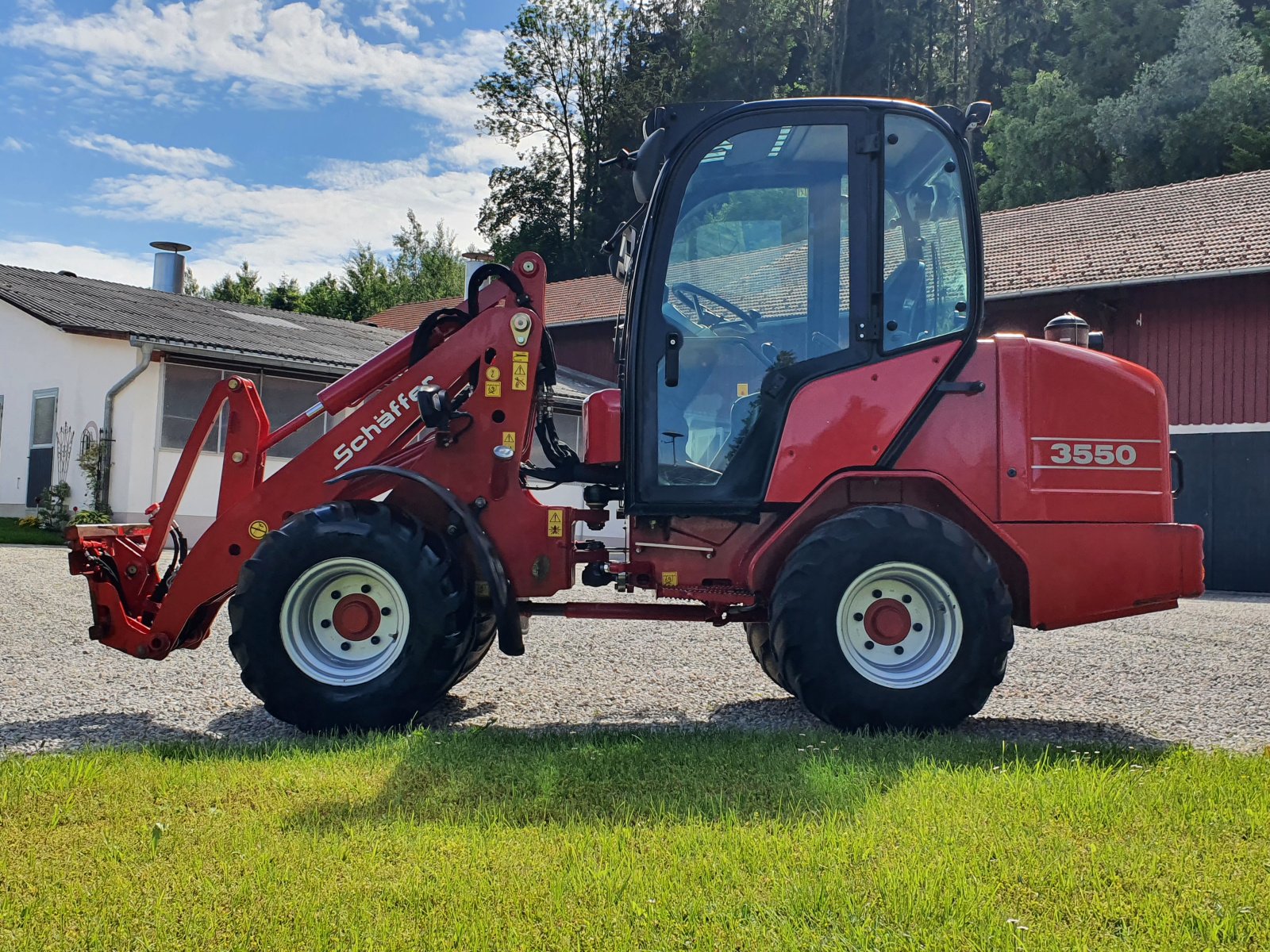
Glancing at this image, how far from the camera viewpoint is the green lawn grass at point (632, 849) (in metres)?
2.65

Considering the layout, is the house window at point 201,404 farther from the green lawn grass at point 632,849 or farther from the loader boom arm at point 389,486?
the green lawn grass at point 632,849

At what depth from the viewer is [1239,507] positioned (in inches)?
602

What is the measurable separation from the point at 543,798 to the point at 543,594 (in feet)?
5.73

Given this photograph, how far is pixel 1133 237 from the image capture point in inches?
752

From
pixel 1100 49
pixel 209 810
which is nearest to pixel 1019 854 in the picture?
pixel 209 810

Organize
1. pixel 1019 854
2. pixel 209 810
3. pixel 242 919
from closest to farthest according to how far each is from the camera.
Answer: pixel 242 919 → pixel 1019 854 → pixel 209 810

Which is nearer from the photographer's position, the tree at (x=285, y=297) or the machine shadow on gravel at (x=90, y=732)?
the machine shadow on gravel at (x=90, y=732)

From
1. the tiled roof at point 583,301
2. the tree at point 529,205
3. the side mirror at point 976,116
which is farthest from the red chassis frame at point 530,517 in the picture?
the tree at point 529,205

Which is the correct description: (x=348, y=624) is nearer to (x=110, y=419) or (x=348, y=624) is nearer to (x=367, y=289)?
(x=110, y=419)

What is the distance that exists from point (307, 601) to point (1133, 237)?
58.7 feet

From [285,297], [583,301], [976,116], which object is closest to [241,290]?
[285,297]

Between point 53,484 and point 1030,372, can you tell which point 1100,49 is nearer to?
point 53,484

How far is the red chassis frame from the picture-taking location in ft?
16.9

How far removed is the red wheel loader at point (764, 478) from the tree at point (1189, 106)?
98.5 ft
